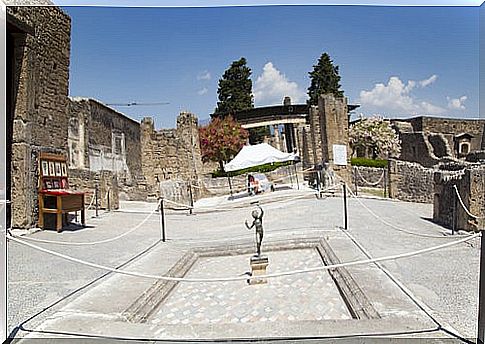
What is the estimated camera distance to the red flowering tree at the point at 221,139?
5172 mm

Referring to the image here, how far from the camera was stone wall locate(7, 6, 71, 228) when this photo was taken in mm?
5402

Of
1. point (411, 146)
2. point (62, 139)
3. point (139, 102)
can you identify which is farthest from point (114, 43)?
point (411, 146)

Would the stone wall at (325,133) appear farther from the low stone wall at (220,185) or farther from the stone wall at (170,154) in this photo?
the stone wall at (170,154)

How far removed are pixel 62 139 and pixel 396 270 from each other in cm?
443

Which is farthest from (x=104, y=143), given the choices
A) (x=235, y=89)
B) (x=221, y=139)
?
(x=235, y=89)

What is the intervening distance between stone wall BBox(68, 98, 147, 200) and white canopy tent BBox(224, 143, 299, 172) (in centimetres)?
161

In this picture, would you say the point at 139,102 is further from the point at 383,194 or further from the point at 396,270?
the point at 383,194

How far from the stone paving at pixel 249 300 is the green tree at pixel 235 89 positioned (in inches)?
62.6

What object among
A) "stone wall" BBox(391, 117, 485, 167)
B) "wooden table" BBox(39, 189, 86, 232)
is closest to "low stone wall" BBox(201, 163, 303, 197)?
"wooden table" BBox(39, 189, 86, 232)

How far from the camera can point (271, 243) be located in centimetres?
527

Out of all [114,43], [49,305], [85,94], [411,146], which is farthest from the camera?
[411,146]

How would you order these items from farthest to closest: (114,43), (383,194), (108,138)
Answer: (383,194) → (108,138) → (114,43)

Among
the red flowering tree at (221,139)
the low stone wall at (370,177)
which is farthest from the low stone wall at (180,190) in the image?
the low stone wall at (370,177)

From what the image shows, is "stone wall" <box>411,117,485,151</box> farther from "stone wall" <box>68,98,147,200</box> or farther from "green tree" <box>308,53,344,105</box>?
"stone wall" <box>68,98,147,200</box>
